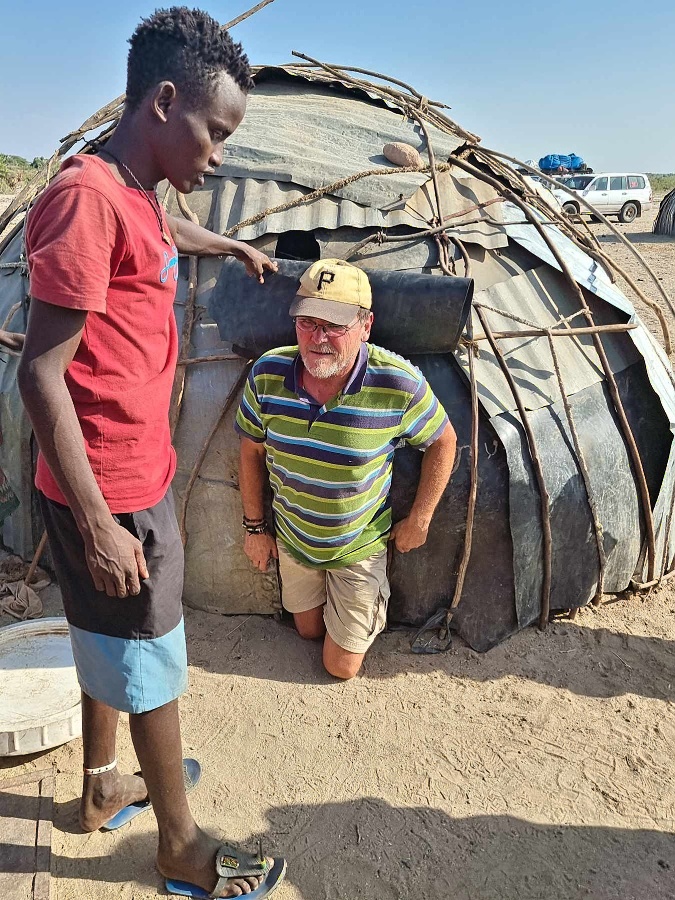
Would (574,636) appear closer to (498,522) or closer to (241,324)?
(498,522)

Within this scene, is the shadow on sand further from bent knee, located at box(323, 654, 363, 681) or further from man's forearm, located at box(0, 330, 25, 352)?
man's forearm, located at box(0, 330, 25, 352)

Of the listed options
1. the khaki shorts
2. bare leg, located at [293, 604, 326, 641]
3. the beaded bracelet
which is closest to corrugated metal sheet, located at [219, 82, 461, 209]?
the beaded bracelet

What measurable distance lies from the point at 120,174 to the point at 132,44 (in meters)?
0.28

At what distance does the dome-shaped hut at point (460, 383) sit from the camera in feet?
9.89

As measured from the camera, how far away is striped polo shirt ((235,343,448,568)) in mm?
2615

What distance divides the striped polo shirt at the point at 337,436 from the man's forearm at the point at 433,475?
6 centimetres

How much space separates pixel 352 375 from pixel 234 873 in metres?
1.53

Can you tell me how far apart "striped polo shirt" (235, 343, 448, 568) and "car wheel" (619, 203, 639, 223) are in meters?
19.3

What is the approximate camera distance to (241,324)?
2.96 meters

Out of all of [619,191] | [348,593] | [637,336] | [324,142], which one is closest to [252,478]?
[348,593]

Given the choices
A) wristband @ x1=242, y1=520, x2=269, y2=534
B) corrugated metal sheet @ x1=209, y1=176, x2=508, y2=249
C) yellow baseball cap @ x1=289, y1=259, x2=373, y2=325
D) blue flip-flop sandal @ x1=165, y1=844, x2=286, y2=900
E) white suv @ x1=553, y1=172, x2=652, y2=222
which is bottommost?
blue flip-flop sandal @ x1=165, y1=844, x2=286, y2=900

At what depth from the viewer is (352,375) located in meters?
2.59

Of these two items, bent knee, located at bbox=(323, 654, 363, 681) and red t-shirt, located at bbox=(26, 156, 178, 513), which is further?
bent knee, located at bbox=(323, 654, 363, 681)

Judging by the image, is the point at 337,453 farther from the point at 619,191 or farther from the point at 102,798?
the point at 619,191
